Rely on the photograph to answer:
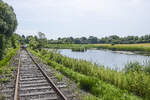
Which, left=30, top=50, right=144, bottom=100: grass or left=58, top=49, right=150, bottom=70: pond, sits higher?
left=30, top=50, right=144, bottom=100: grass

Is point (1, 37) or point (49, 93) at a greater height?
point (1, 37)

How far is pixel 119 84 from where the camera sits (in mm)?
6926

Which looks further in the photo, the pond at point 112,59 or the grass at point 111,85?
the pond at point 112,59

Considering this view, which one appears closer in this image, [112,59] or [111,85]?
[111,85]

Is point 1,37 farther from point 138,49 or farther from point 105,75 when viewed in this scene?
point 138,49

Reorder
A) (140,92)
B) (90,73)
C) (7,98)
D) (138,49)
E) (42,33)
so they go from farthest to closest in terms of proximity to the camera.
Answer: (138,49) < (42,33) < (90,73) < (140,92) < (7,98)

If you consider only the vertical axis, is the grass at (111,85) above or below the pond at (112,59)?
above

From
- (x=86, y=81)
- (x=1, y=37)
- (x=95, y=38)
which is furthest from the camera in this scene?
(x=95, y=38)

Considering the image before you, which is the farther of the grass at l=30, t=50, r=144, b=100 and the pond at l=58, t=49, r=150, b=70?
the pond at l=58, t=49, r=150, b=70

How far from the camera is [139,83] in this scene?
604 cm

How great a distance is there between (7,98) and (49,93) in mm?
1372

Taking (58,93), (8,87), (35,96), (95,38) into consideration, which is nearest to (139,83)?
(58,93)

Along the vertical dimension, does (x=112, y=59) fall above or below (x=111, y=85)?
below

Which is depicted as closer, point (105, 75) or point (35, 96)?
point (35, 96)
